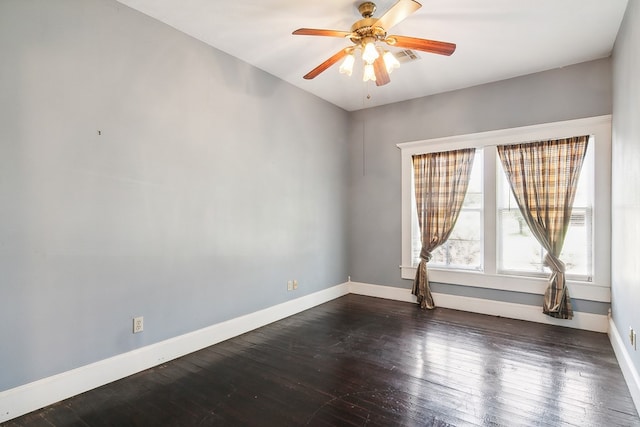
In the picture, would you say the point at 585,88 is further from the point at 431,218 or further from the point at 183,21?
the point at 183,21

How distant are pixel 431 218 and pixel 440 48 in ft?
8.57

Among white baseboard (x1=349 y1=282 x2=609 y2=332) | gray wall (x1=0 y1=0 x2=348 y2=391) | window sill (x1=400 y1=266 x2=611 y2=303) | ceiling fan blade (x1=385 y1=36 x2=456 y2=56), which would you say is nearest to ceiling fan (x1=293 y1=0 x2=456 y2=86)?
ceiling fan blade (x1=385 y1=36 x2=456 y2=56)

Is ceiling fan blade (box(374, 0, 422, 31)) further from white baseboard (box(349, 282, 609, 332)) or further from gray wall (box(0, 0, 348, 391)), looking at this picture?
white baseboard (box(349, 282, 609, 332))

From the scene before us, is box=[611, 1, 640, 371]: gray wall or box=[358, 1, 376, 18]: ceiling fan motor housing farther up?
box=[358, 1, 376, 18]: ceiling fan motor housing

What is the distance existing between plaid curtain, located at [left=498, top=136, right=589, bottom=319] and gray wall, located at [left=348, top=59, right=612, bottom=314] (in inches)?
9.6

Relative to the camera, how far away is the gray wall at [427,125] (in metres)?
3.70

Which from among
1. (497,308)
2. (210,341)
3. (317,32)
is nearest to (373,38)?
(317,32)

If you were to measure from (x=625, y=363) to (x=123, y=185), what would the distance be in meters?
Result: 4.23

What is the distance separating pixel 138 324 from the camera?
2.75 metres

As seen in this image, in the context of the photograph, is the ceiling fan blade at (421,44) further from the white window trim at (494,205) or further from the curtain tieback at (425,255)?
the curtain tieback at (425,255)

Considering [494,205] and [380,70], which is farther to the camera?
[494,205]

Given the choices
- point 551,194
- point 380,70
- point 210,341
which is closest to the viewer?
point 380,70

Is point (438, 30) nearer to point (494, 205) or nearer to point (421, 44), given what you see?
point (421, 44)

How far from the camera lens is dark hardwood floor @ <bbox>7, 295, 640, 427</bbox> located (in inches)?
83.3
